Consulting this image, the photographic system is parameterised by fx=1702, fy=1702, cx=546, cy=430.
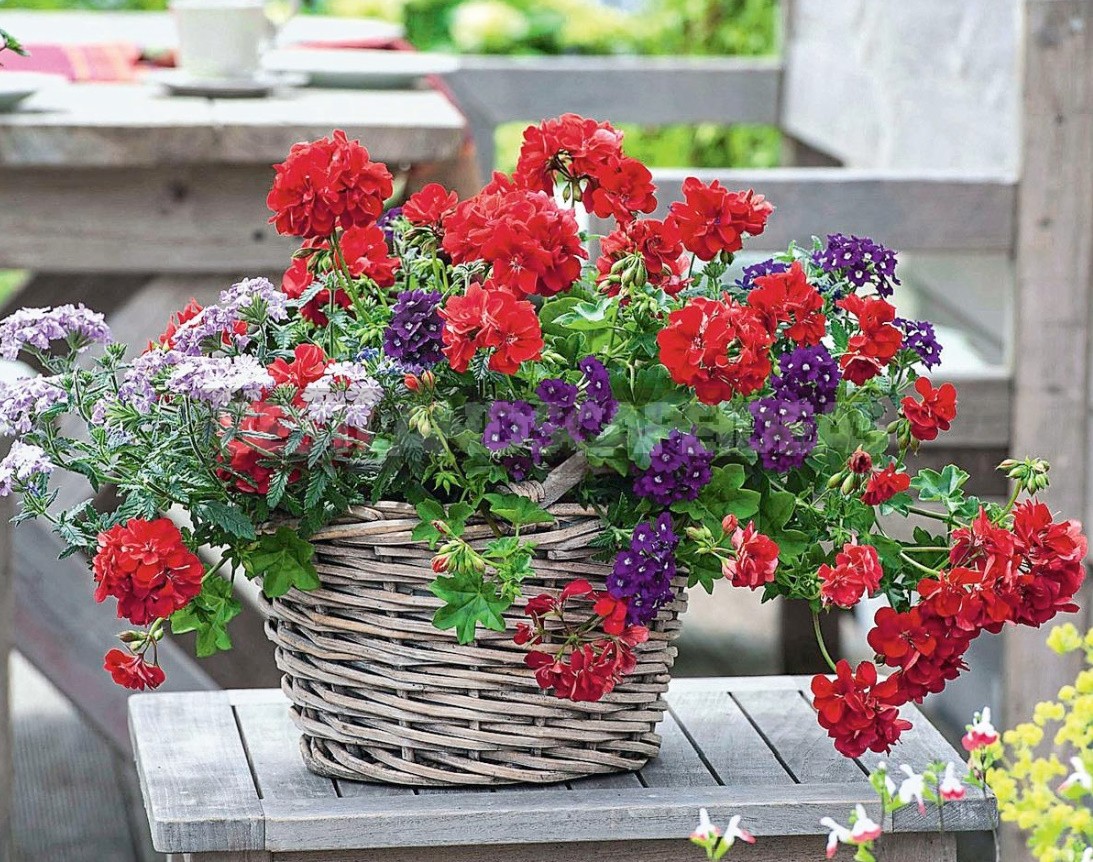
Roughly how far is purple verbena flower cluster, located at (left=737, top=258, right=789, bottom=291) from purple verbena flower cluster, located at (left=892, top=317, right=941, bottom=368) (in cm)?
9

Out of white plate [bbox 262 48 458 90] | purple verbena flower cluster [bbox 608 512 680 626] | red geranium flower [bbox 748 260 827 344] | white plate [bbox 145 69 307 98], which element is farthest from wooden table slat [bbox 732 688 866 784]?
white plate [bbox 262 48 458 90]

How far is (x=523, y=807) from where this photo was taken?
1.15 metres

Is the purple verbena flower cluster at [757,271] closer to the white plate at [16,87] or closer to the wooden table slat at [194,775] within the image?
the wooden table slat at [194,775]

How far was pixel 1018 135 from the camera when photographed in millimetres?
2316

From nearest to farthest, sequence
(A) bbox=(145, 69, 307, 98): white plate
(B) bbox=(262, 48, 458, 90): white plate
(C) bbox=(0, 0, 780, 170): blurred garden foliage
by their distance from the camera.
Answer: (A) bbox=(145, 69, 307, 98): white plate → (B) bbox=(262, 48, 458, 90): white plate → (C) bbox=(0, 0, 780, 170): blurred garden foliage

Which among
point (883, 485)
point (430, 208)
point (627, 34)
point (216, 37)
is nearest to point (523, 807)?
point (883, 485)

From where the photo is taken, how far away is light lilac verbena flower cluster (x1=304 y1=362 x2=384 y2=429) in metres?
1.07

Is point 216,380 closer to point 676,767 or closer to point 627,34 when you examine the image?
point 676,767

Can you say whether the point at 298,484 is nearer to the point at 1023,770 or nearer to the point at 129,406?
the point at 129,406

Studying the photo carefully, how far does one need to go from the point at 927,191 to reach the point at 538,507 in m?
1.38

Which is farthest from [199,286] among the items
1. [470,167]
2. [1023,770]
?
[1023,770]

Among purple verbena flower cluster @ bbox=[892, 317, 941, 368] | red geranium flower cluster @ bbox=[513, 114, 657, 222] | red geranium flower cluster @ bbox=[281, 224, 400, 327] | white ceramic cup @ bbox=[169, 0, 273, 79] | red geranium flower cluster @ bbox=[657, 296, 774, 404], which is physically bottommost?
red geranium flower cluster @ bbox=[657, 296, 774, 404]

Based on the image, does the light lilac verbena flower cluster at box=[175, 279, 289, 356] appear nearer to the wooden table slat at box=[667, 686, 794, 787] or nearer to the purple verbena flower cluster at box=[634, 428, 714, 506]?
the purple verbena flower cluster at box=[634, 428, 714, 506]

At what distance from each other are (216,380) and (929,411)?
1.55 ft
